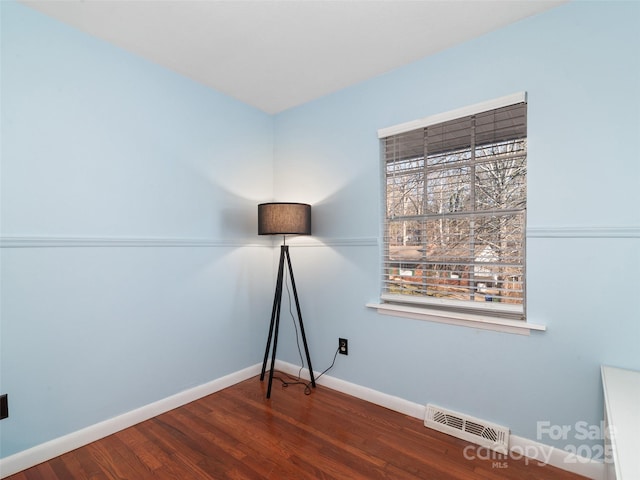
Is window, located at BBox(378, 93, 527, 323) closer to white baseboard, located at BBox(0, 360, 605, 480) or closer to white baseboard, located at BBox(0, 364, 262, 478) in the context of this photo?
white baseboard, located at BBox(0, 360, 605, 480)

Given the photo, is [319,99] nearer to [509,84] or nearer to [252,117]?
[252,117]

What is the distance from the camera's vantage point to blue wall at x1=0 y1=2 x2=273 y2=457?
5.75 ft

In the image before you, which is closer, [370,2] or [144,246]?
[370,2]

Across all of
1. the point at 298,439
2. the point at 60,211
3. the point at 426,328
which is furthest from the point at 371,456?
the point at 60,211

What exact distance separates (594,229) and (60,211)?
9.13 ft

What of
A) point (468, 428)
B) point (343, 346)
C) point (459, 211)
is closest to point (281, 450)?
point (343, 346)

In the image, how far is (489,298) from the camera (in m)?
2.03

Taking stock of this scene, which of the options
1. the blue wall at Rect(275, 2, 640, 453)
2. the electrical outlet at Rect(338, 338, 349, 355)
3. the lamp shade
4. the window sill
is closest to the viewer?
the blue wall at Rect(275, 2, 640, 453)

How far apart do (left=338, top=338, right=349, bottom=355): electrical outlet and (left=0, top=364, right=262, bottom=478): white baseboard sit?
0.89 m

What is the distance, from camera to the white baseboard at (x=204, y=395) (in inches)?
66.7

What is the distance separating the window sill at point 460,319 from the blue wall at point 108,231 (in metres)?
1.25

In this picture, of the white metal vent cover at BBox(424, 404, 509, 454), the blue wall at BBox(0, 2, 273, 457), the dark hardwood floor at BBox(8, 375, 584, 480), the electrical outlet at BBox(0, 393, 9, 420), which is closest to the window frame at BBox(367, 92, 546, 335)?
the white metal vent cover at BBox(424, 404, 509, 454)

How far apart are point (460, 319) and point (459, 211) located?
662 millimetres

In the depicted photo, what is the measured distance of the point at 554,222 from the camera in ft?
5.82
